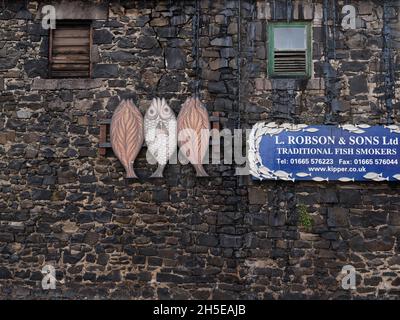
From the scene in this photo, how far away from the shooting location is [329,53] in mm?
8297

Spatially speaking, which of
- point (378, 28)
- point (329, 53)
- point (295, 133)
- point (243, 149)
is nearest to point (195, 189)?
point (243, 149)

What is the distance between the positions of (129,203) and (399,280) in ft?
13.7

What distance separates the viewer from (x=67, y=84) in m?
8.38

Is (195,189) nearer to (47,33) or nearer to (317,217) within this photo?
(317,217)

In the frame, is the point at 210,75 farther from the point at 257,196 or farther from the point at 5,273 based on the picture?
the point at 5,273

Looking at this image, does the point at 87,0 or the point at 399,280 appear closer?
the point at 399,280

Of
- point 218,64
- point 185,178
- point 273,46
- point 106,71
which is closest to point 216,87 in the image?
point 218,64

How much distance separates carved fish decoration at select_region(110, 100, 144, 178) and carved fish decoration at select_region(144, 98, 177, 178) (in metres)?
0.12

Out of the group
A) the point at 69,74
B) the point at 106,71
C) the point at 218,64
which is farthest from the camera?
the point at 69,74

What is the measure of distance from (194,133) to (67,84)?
2.14 m

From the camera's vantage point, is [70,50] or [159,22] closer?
[159,22]

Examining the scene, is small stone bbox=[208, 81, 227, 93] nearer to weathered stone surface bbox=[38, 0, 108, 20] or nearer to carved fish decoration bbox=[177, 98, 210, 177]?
carved fish decoration bbox=[177, 98, 210, 177]

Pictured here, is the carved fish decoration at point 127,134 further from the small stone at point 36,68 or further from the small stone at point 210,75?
the small stone at point 36,68

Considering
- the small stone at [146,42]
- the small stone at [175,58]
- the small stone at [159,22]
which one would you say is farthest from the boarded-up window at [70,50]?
the small stone at [175,58]
